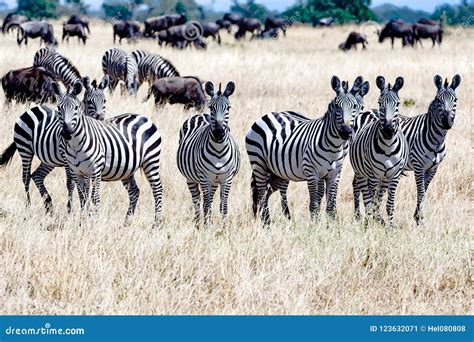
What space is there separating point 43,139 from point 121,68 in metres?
9.27

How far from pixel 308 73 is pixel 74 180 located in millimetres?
12184

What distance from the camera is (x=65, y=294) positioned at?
564 cm

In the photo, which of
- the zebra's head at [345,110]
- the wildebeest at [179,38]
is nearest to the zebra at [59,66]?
the zebra's head at [345,110]

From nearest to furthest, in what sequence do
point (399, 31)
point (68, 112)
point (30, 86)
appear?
point (68, 112)
point (30, 86)
point (399, 31)

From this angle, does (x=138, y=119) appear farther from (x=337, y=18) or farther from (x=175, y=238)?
(x=337, y=18)

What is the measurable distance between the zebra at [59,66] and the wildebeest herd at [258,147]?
7.14 meters

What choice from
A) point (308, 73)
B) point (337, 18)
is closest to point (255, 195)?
point (308, 73)

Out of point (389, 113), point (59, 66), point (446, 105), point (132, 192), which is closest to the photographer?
point (389, 113)

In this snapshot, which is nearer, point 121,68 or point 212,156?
point 212,156

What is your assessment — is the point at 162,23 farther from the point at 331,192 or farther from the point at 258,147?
the point at 331,192

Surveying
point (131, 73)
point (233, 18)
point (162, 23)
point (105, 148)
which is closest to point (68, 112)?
point (105, 148)

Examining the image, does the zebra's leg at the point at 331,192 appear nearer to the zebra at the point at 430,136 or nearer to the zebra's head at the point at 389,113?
the zebra's head at the point at 389,113

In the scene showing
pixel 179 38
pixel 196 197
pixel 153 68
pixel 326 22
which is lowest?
pixel 196 197

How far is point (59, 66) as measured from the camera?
1648 centimetres
